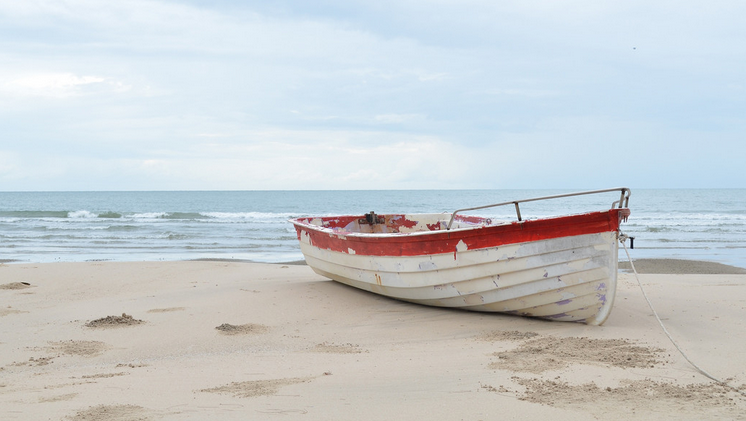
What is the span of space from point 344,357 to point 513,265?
1.93 metres

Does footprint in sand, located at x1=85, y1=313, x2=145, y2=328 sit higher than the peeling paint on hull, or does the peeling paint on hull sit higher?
the peeling paint on hull

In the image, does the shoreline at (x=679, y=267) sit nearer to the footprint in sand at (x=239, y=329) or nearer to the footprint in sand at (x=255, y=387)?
the footprint in sand at (x=239, y=329)

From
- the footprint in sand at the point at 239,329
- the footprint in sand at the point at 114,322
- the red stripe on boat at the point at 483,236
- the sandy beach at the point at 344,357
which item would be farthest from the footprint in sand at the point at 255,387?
the footprint in sand at the point at 114,322

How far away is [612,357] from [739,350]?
46.3 inches

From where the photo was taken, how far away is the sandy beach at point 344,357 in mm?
3389

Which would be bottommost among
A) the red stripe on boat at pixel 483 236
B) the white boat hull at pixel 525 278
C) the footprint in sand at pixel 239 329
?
the footprint in sand at pixel 239 329

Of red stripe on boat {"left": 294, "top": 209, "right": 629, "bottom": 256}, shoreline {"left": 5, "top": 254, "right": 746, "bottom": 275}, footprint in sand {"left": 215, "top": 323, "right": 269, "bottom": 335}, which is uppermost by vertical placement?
red stripe on boat {"left": 294, "top": 209, "right": 629, "bottom": 256}

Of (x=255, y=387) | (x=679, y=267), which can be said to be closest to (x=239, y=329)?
(x=255, y=387)

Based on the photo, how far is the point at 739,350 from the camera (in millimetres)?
4645

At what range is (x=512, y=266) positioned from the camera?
18.3 ft

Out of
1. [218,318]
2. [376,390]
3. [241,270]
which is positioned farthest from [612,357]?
[241,270]

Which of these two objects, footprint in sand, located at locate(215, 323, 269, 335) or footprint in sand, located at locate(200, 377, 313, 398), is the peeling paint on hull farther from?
footprint in sand, located at locate(200, 377, 313, 398)

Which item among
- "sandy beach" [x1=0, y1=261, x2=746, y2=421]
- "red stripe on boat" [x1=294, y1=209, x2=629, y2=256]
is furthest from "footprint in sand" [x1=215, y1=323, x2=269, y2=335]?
"red stripe on boat" [x1=294, y1=209, x2=629, y2=256]

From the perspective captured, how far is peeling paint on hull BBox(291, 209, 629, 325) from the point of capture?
528 cm
